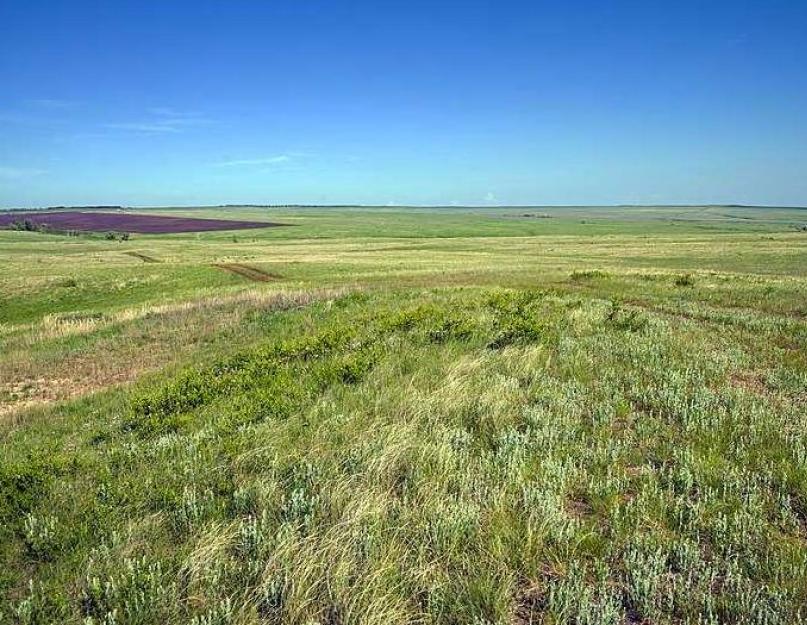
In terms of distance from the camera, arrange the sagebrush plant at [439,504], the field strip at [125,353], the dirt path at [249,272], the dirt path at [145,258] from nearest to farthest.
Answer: the sagebrush plant at [439,504]
the field strip at [125,353]
the dirt path at [249,272]
the dirt path at [145,258]

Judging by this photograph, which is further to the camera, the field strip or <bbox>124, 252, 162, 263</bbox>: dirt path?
<bbox>124, 252, 162, 263</bbox>: dirt path

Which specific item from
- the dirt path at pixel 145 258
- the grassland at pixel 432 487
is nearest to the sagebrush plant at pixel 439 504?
the grassland at pixel 432 487

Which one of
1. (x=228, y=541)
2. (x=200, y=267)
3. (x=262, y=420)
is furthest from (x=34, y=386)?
(x=200, y=267)

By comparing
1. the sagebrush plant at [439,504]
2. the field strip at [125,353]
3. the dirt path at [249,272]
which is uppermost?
the sagebrush plant at [439,504]

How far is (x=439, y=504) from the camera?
519 centimetres

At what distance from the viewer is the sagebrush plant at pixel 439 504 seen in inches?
161

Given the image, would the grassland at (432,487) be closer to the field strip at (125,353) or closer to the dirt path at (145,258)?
the field strip at (125,353)

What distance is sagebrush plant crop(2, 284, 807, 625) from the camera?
410 cm

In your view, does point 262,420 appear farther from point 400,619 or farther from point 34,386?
point 34,386

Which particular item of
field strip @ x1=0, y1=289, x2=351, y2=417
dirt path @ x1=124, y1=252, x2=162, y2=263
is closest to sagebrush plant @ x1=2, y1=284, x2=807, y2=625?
field strip @ x1=0, y1=289, x2=351, y2=417

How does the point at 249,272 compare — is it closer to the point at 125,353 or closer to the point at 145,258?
the point at 145,258

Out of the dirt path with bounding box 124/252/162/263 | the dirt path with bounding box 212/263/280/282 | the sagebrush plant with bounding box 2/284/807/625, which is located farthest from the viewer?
the dirt path with bounding box 124/252/162/263

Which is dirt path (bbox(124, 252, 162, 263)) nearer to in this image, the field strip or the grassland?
the field strip

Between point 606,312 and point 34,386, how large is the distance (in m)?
19.5
